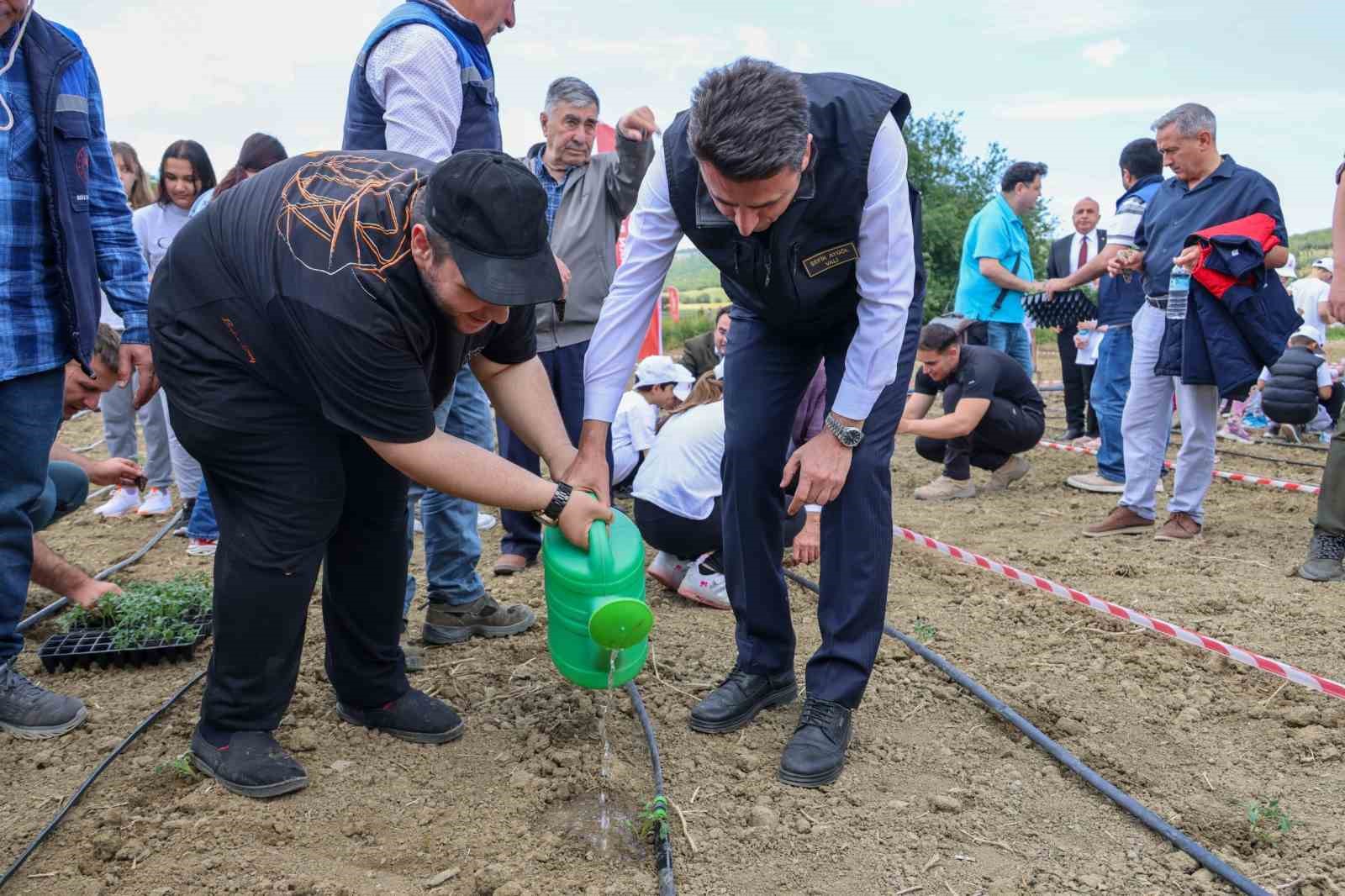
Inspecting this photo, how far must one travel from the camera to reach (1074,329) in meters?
8.05

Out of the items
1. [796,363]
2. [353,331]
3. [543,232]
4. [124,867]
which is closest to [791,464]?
[796,363]

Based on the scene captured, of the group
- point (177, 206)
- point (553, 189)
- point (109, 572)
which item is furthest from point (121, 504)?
point (553, 189)

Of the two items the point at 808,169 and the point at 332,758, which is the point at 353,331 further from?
the point at 332,758

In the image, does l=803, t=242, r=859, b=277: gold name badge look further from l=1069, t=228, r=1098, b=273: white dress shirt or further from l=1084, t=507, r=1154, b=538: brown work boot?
l=1069, t=228, r=1098, b=273: white dress shirt

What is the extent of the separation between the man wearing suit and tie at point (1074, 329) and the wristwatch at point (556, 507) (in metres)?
6.55

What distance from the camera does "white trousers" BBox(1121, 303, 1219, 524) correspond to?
5.04 metres

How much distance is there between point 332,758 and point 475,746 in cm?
39

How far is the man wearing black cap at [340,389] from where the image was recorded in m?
2.07

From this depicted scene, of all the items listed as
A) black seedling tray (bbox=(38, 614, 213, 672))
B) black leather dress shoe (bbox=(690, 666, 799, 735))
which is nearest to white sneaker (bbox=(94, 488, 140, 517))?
black seedling tray (bbox=(38, 614, 213, 672))

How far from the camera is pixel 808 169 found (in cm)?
235

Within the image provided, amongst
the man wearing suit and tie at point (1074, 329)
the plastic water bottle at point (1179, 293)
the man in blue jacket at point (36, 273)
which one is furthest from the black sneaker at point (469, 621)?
the man wearing suit and tie at point (1074, 329)

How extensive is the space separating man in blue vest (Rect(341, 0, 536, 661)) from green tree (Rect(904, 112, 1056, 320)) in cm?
1165

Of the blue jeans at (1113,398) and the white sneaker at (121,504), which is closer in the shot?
the white sneaker at (121,504)

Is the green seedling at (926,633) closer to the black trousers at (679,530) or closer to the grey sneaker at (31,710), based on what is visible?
the black trousers at (679,530)
